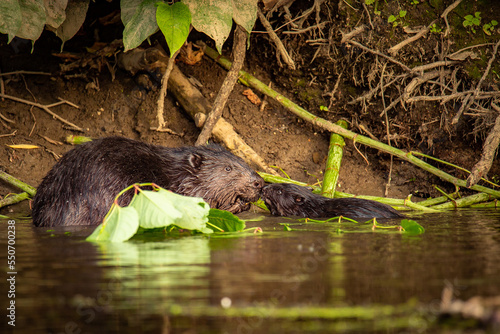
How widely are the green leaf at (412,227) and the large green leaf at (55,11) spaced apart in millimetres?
3409

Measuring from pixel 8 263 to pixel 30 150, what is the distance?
3918mm

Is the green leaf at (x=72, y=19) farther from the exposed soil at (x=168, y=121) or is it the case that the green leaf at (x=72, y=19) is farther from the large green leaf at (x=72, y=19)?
the exposed soil at (x=168, y=121)

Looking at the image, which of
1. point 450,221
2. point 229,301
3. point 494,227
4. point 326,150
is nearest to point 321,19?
point 326,150

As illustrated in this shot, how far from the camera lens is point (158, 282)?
196cm

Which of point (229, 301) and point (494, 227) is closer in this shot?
point (229, 301)

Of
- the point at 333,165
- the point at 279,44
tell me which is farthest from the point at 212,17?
the point at 333,165

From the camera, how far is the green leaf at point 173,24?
442 cm

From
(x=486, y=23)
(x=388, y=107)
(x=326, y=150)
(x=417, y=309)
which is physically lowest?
(x=417, y=309)

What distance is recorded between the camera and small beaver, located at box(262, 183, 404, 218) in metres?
4.89

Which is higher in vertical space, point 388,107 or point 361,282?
point 388,107

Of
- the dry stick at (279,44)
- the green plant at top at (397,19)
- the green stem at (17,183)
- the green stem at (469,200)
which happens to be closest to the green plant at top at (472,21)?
the green plant at top at (397,19)

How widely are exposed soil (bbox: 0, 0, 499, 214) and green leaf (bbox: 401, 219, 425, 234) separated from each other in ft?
8.61

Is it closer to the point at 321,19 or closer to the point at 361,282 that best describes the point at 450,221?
the point at 361,282

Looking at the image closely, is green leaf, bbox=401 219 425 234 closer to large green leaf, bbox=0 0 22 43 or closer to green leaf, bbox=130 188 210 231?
green leaf, bbox=130 188 210 231
